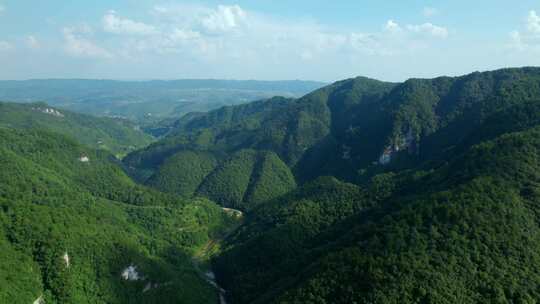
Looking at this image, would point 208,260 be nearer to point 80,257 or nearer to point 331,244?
point 80,257

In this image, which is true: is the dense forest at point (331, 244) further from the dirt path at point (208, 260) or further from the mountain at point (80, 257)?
the dirt path at point (208, 260)

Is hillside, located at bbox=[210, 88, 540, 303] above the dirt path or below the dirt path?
above

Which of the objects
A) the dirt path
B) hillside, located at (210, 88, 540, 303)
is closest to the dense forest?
hillside, located at (210, 88, 540, 303)

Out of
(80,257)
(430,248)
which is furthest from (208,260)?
(430,248)

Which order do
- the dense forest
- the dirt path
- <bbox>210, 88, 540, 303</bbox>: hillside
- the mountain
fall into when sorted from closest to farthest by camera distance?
<bbox>210, 88, 540, 303</bbox>: hillside → the dense forest → the mountain → the dirt path

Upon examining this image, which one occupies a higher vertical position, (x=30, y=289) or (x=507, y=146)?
(x=507, y=146)

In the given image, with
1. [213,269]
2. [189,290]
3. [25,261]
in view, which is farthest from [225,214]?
[25,261]

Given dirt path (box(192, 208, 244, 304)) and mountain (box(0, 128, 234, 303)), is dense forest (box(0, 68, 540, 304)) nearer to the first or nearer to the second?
mountain (box(0, 128, 234, 303))

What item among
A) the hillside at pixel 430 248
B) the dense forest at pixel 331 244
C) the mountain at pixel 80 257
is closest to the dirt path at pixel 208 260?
the dense forest at pixel 331 244

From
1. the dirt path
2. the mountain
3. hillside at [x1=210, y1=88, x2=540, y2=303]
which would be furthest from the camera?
the dirt path

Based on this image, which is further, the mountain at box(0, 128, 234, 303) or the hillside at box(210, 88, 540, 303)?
the mountain at box(0, 128, 234, 303)

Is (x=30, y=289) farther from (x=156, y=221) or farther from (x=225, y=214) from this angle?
(x=225, y=214)
